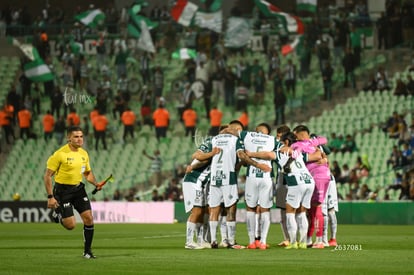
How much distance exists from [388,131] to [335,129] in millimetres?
3199

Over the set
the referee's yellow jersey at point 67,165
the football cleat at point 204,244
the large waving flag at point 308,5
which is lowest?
the football cleat at point 204,244

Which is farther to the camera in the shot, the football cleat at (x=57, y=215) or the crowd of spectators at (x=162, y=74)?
the crowd of spectators at (x=162, y=74)

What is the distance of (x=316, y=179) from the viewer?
72.7 feet

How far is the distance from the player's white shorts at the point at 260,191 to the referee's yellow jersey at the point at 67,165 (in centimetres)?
365

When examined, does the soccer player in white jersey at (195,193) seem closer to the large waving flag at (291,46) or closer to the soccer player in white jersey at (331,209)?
the soccer player in white jersey at (331,209)

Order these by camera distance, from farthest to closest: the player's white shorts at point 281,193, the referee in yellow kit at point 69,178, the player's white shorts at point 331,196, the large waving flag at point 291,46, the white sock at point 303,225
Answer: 1. the large waving flag at point 291,46
2. the player's white shorts at point 331,196
3. the player's white shorts at point 281,193
4. the white sock at point 303,225
5. the referee in yellow kit at point 69,178

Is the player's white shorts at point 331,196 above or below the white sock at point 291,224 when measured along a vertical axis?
above

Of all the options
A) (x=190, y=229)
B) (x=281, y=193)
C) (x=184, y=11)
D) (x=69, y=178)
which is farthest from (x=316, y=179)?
(x=184, y=11)

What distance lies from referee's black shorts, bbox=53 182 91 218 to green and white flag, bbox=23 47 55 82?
31.7 meters

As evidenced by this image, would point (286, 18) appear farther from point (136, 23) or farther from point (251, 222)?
point (251, 222)

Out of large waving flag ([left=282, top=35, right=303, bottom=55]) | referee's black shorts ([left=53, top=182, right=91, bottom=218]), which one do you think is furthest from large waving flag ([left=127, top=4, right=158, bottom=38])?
referee's black shorts ([left=53, top=182, right=91, bottom=218])

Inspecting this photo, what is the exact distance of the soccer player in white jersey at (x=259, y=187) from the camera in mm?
21062

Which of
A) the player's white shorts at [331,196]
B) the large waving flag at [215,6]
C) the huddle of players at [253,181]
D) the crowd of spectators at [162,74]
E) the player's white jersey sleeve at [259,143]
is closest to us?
the player's white jersey sleeve at [259,143]

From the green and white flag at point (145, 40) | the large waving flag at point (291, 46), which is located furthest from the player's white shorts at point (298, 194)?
the green and white flag at point (145, 40)
